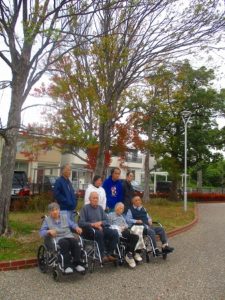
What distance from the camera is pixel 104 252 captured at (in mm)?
7480

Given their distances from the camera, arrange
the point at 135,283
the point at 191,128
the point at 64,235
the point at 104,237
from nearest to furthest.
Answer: the point at 135,283 < the point at 64,235 < the point at 104,237 < the point at 191,128

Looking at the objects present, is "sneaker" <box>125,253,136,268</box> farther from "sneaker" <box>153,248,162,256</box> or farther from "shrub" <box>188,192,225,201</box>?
"shrub" <box>188,192,225,201</box>

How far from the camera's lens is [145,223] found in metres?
8.63

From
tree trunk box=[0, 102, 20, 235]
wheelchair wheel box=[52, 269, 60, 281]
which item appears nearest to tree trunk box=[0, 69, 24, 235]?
tree trunk box=[0, 102, 20, 235]

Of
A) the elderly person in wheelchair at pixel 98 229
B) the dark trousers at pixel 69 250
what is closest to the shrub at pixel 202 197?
the elderly person in wheelchair at pixel 98 229

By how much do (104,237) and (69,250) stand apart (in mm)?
1009

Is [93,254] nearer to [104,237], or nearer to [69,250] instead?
[104,237]

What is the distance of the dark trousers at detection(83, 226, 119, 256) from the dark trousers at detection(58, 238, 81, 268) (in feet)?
1.95

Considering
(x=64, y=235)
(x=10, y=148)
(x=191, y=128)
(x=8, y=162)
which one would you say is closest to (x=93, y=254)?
(x=64, y=235)

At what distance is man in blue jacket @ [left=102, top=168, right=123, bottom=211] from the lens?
8727mm

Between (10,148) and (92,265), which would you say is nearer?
(92,265)

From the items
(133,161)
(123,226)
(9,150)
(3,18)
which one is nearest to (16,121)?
(9,150)

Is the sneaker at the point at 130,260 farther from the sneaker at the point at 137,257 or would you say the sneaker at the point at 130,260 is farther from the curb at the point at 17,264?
the curb at the point at 17,264

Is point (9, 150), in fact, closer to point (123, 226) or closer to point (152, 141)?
point (123, 226)
